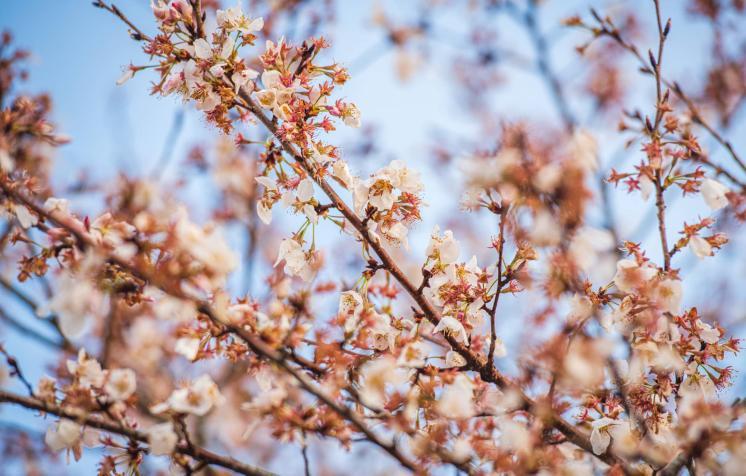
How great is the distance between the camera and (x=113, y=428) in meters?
1.74

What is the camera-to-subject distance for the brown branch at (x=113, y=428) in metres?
1.66

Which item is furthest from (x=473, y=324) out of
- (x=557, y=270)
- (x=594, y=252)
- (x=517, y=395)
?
(x=594, y=252)

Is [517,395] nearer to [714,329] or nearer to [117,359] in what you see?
[714,329]

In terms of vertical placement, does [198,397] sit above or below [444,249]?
below

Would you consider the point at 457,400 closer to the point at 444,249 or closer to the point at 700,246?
the point at 444,249

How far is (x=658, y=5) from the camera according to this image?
7.69ft

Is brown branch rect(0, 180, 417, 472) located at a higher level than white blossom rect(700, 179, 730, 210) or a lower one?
lower

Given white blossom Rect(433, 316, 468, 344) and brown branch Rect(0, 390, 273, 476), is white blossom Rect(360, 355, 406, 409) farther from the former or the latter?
brown branch Rect(0, 390, 273, 476)

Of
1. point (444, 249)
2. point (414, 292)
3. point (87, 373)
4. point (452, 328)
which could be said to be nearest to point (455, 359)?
point (452, 328)

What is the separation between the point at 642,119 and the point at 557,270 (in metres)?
1.04

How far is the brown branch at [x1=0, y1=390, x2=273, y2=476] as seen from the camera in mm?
1664

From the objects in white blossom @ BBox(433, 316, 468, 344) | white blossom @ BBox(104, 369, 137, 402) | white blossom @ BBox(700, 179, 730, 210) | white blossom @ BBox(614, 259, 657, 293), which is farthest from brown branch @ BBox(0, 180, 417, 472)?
white blossom @ BBox(700, 179, 730, 210)

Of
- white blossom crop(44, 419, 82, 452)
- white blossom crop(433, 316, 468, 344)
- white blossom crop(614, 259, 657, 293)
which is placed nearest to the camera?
white blossom crop(44, 419, 82, 452)

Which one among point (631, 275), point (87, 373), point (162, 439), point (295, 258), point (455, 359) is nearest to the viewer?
point (162, 439)
